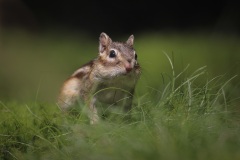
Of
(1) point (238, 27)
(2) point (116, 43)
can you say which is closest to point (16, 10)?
(1) point (238, 27)

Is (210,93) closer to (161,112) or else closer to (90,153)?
(161,112)

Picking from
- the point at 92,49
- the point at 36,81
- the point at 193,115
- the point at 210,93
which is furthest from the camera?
the point at 92,49

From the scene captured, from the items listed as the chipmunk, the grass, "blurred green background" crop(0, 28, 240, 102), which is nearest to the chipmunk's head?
the chipmunk

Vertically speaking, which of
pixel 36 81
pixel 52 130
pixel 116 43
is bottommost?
pixel 36 81

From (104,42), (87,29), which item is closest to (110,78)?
(104,42)

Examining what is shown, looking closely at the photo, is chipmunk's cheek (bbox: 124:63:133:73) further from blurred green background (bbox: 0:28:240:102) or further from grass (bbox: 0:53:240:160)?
blurred green background (bbox: 0:28:240:102)
